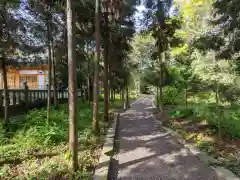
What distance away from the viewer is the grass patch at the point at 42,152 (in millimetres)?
4395

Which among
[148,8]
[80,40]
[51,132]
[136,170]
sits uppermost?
[148,8]

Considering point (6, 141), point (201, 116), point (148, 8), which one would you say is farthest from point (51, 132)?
point (148, 8)

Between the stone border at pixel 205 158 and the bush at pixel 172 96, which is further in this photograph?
the bush at pixel 172 96

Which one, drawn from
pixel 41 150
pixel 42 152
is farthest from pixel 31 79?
pixel 42 152

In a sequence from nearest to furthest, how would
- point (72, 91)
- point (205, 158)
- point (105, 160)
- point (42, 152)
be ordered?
1. point (72, 91)
2. point (105, 160)
3. point (205, 158)
4. point (42, 152)

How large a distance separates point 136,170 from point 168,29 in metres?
9.04

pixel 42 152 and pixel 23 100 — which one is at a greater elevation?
pixel 23 100

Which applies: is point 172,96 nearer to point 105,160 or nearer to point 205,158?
point 205,158

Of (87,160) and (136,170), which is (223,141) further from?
(87,160)

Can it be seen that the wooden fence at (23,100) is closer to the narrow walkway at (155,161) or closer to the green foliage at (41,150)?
the green foliage at (41,150)

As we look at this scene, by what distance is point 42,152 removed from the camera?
5660 mm

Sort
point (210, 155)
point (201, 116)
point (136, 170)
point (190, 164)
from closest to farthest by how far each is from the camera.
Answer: point (136, 170), point (190, 164), point (210, 155), point (201, 116)

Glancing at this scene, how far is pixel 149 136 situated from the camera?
820 cm

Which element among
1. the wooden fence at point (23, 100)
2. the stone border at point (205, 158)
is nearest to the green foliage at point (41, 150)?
the stone border at point (205, 158)
